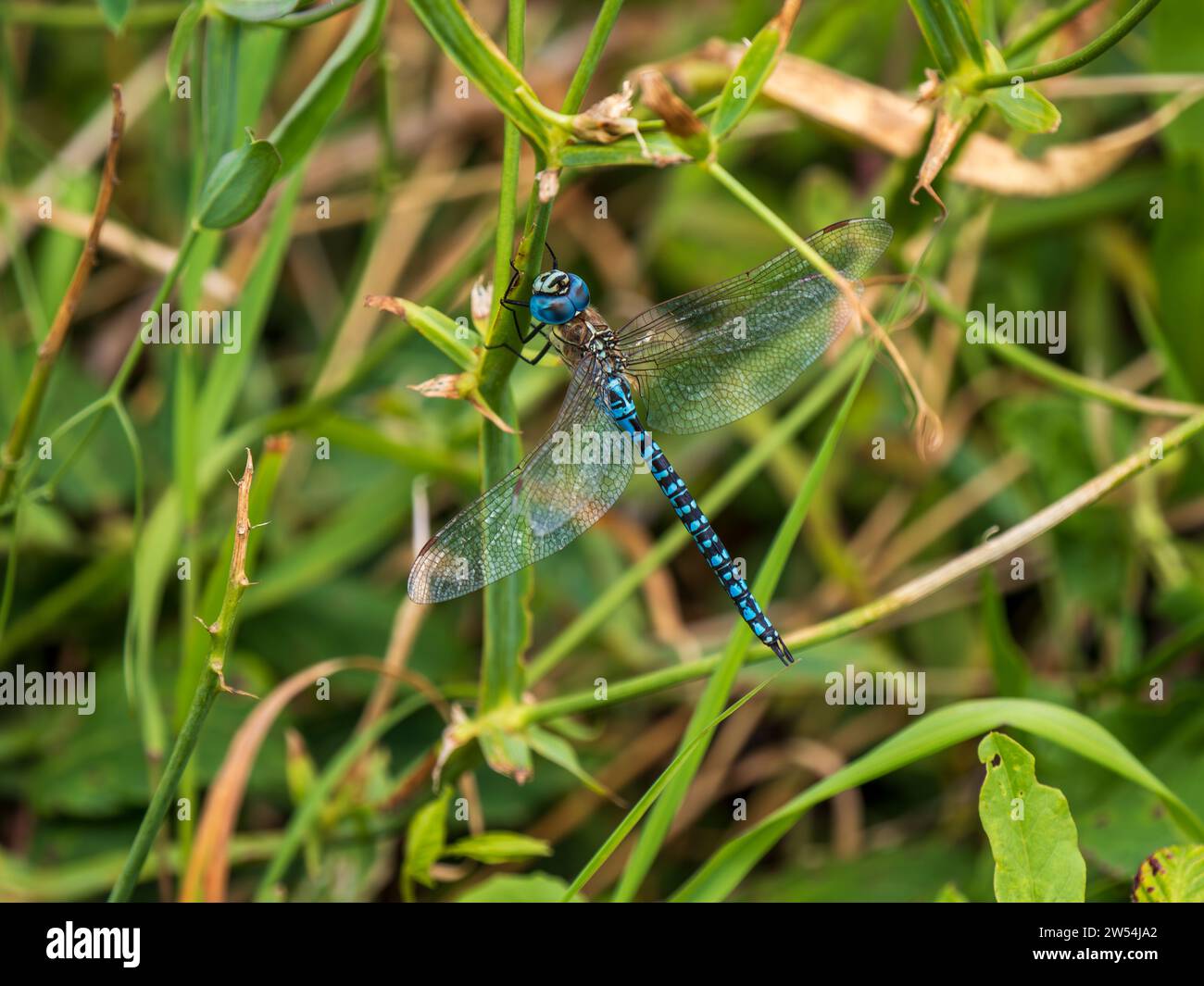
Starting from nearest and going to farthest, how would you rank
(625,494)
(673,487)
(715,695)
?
1. (715,695)
2. (673,487)
3. (625,494)

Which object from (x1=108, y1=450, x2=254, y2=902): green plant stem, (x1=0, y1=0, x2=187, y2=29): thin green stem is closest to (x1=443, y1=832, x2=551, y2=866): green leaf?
(x1=108, y1=450, x2=254, y2=902): green plant stem

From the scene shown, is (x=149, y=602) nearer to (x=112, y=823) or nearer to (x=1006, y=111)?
(x=112, y=823)

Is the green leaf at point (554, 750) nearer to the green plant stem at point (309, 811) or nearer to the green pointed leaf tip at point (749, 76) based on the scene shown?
the green plant stem at point (309, 811)

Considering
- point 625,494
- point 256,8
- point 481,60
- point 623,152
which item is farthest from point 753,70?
point 625,494

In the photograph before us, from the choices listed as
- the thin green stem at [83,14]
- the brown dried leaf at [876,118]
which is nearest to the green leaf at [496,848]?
the brown dried leaf at [876,118]

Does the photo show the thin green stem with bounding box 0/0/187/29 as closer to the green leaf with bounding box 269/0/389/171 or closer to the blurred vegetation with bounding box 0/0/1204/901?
the blurred vegetation with bounding box 0/0/1204/901

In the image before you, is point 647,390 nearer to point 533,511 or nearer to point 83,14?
point 533,511

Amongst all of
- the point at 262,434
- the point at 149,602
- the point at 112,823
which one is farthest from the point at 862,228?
the point at 112,823
